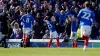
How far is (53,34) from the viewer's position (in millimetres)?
23656

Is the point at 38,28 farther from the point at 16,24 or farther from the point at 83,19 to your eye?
the point at 83,19

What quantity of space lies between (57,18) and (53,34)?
197 centimetres

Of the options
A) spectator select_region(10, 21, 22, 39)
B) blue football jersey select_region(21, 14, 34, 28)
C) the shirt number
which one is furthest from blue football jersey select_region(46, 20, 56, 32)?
the shirt number

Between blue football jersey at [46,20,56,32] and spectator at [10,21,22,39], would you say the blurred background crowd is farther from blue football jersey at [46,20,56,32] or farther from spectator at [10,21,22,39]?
blue football jersey at [46,20,56,32]

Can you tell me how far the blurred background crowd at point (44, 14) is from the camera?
80.7 ft

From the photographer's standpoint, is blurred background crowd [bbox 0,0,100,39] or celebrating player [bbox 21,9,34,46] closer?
celebrating player [bbox 21,9,34,46]

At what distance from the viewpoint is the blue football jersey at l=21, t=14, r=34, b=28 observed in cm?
2308

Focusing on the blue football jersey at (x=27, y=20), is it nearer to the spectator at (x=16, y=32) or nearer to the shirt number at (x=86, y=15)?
the spectator at (x=16, y=32)

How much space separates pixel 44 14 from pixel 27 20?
2622 millimetres

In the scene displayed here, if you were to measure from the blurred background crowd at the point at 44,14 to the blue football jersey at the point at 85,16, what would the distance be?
6021 millimetres

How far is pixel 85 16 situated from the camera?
17938 mm

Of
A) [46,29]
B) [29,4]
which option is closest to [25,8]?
[29,4]

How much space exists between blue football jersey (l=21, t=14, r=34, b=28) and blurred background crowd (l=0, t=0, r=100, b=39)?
1.30 metres

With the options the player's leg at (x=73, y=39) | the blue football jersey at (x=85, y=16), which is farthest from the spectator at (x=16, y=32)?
the blue football jersey at (x=85, y=16)
